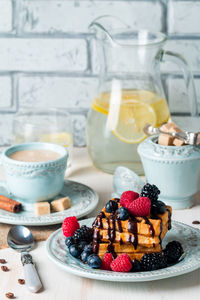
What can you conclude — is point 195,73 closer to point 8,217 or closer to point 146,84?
point 146,84

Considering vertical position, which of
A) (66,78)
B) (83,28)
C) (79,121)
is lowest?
(79,121)

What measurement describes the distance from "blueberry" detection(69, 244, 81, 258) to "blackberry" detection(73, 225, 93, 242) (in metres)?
→ 0.02

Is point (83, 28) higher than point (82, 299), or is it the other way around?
point (83, 28)

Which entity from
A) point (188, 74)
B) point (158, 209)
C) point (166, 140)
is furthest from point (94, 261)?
point (188, 74)

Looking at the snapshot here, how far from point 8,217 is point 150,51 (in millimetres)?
468

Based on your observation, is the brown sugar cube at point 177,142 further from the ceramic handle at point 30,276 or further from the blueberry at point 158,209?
the ceramic handle at point 30,276

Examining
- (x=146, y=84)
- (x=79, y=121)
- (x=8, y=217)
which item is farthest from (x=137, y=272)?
(x=79, y=121)

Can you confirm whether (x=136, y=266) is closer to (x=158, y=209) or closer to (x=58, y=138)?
(x=158, y=209)

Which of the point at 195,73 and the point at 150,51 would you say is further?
the point at 195,73

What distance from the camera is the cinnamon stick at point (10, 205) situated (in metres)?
0.97

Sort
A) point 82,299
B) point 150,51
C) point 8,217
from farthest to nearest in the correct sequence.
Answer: point 150,51 → point 8,217 → point 82,299

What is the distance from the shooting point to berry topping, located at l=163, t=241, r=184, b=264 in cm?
77

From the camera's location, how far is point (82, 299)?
0.71 meters

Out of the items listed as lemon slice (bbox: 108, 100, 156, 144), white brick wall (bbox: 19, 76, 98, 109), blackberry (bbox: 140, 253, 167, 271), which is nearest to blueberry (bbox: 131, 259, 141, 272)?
blackberry (bbox: 140, 253, 167, 271)
